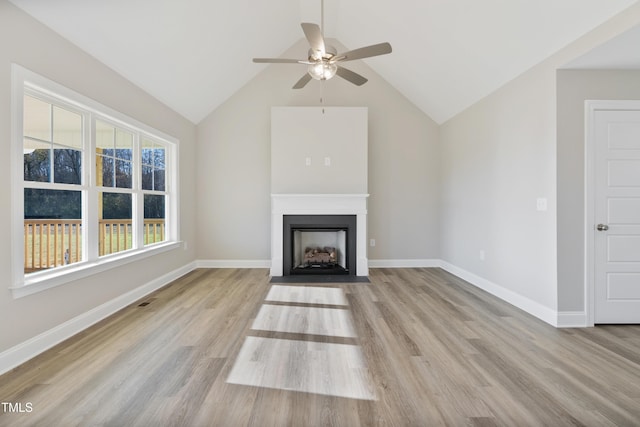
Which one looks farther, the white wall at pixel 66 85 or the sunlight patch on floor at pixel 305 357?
the white wall at pixel 66 85

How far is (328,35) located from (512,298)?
4.98 metres

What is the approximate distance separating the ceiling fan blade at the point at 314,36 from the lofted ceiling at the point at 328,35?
4.96 feet

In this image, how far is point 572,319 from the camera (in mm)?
2799

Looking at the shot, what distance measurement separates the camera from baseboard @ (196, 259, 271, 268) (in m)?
5.30

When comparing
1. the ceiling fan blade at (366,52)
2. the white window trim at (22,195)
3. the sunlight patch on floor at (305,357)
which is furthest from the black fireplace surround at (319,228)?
the ceiling fan blade at (366,52)

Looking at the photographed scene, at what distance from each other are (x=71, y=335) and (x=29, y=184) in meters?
1.28

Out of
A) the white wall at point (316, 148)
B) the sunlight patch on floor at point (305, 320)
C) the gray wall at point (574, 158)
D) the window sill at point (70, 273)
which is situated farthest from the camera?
the white wall at point (316, 148)

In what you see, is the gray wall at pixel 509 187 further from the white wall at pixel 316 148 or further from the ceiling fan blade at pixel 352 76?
the ceiling fan blade at pixel 352 76

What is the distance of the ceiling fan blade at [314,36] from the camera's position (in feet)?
7.66

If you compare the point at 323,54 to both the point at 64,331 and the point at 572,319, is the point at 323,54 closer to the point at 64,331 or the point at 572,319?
the point at 64,331

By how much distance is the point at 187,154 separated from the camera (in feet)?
16.2

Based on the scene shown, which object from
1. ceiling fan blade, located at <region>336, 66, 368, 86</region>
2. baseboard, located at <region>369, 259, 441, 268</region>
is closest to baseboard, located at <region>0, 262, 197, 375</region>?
ceiling fan blade, located at <region>336, 66, 368, 86</region>

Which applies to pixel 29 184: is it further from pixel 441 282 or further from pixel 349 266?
pixel 441 282

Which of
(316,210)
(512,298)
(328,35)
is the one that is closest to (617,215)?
(512,298)
